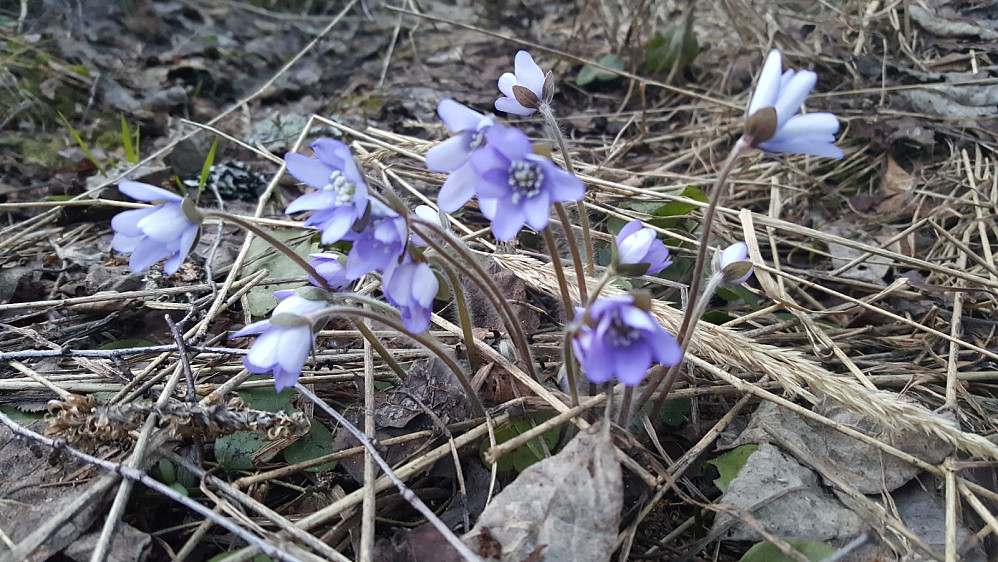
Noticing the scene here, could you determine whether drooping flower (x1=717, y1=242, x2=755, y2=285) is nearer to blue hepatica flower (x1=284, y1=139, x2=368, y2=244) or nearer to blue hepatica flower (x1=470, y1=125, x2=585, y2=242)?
blue hepatica flower (x1=470, y1=125, x2=585, y2=242)

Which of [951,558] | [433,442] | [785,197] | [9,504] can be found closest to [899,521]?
[951,558]

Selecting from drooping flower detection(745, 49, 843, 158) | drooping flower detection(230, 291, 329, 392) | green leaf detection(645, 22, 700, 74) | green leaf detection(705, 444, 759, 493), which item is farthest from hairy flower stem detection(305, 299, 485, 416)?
green leaf detection(645, 22, 700, 74)

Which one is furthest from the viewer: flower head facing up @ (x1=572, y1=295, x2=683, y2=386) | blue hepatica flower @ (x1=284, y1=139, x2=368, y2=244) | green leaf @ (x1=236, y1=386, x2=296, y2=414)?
green leaf @ (x1=236, y1=386, x2=296, y2=414)

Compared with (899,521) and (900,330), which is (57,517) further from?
(900,330)

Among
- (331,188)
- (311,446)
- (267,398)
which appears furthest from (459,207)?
(267,398)

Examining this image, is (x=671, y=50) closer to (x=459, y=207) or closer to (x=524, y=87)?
(x=524, y=87)

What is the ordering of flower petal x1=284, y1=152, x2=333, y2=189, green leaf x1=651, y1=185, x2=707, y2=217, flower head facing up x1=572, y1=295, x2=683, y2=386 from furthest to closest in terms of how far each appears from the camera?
green leaf x1=651, y1=185, x2=707, y2=217 < flower petal x1=284, y1=152, x2=333, y2=189 < flower head facing up x1=572, y1=295, x2=683, y2=386
